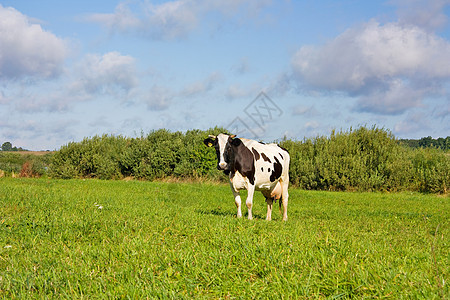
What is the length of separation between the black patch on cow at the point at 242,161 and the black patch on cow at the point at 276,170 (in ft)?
3.32

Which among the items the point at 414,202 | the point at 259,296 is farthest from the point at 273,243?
the point at 414,202

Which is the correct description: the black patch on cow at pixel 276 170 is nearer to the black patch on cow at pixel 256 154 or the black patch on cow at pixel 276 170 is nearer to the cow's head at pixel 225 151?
the black patch on cow at pixel 256 154

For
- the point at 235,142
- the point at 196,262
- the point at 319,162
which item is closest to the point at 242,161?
the point at 235,142

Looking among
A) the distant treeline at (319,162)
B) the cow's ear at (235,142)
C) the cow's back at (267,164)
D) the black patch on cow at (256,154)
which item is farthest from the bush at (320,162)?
the cow's ear at (235,142)

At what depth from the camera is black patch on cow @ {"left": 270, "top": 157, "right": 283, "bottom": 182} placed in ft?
39.4

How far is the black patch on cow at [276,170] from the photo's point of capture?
12000 millimetres

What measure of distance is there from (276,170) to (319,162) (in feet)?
57.5

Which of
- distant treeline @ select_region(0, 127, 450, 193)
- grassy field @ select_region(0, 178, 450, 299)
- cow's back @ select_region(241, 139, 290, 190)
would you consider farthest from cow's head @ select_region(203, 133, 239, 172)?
distant treeline @ select_region(0, 127, 450, 193)

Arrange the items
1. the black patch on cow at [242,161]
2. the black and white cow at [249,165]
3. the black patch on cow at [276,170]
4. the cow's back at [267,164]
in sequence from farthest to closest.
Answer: the black patch on cow at [276,170]
the cow's back at [267,164]
the black patch on cow at [242,161]
the black and white cow at [249,165]

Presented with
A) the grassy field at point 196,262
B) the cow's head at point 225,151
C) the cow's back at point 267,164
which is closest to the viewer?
the grassy field at point 196,262

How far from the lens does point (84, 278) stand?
5.18 metres

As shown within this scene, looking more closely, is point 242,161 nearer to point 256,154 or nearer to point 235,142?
point 235,142

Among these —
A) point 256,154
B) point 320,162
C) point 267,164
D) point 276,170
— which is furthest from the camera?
point 320,162

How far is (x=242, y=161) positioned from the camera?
36.3ft
